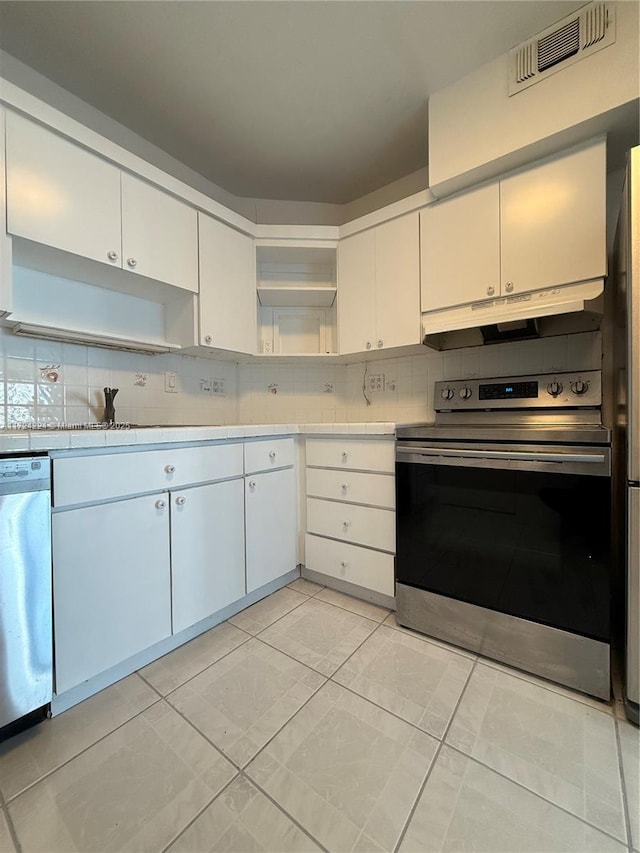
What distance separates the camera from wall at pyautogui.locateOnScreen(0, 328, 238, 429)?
1539 millimetres

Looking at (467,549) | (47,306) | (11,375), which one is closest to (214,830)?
(467,549)

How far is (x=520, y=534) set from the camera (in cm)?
131

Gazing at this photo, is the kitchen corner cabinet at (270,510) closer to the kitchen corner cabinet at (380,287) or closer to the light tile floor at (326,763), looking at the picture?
the light tile floor at (326,763)

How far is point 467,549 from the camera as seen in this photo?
1.43m

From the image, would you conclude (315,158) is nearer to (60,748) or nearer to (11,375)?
(11,375)

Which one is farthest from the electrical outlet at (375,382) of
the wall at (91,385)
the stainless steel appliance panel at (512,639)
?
the stainless steel appliance panel at (512,639)

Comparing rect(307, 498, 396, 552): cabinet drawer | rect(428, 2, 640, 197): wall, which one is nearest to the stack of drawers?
rect(307, 498, 396, 552): cabinet drawer

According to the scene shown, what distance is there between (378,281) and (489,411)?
3.17 feet

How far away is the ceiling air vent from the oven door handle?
151 centimetres

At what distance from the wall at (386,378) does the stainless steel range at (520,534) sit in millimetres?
178

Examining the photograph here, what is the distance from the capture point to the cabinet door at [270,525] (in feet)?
5.78

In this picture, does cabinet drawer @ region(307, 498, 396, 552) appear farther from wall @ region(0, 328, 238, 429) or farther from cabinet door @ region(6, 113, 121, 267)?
cabinet door @ region(6, 113, 121, 267)

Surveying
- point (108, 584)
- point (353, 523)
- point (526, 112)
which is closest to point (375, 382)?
point (353, 523)

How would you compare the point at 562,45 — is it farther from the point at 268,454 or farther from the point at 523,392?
the point at 268,454
